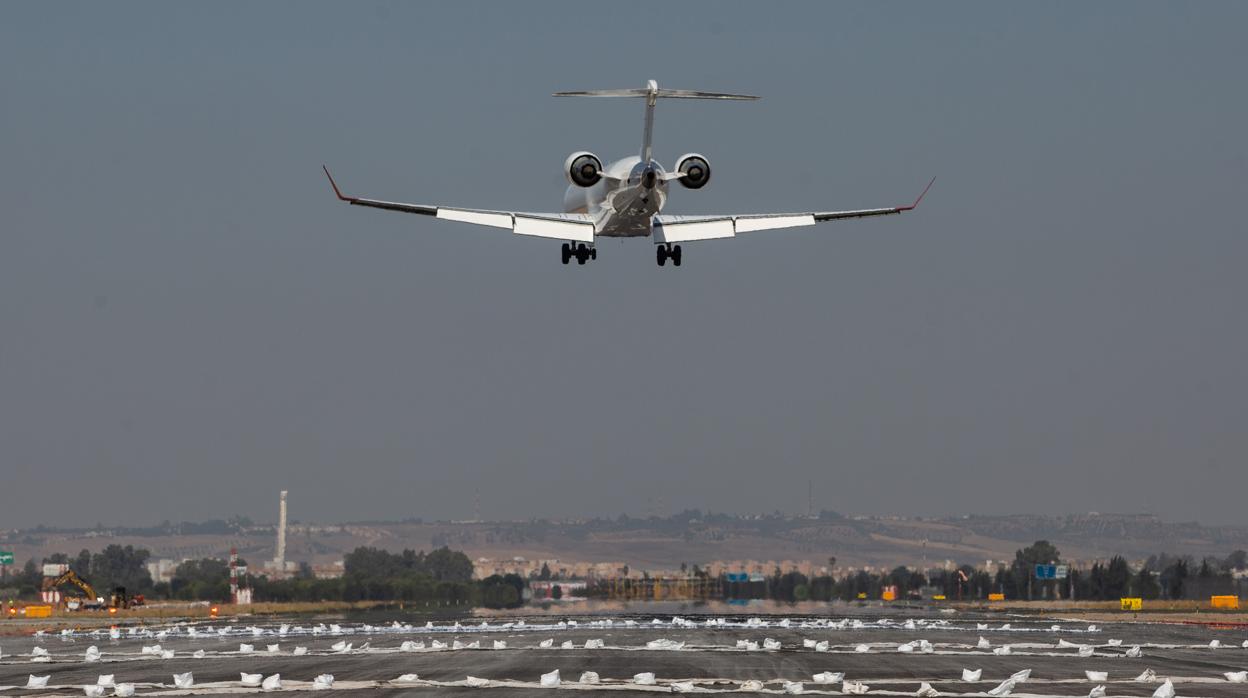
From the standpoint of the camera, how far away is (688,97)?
7656 cm

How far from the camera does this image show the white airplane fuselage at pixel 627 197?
234 feet

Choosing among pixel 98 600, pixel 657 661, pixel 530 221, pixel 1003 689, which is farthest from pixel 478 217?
pixel 98 600

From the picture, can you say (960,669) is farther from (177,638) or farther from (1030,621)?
(1030,621)

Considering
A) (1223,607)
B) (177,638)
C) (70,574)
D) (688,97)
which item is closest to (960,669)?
(688,97)

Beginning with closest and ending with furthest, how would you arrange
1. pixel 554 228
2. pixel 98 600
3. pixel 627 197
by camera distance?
1. pixel 627 197
2. pixel 554 228
3. pixel 98 600

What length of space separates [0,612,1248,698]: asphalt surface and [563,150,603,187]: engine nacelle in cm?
2117

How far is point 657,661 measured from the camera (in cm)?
6806

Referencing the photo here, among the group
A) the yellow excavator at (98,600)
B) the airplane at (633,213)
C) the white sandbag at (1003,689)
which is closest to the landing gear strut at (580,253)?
the airplane at (633,213)

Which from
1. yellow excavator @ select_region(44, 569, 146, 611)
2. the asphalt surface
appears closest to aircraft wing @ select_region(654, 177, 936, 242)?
the asphalt surface

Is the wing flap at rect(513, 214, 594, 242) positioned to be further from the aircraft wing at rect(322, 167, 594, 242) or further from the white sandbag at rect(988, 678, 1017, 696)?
the white sandbag at rect(988, 678, 1017, 696)

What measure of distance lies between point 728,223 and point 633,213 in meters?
4.84

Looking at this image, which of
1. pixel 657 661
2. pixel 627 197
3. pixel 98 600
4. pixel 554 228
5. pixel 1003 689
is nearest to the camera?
pixel 1003 689

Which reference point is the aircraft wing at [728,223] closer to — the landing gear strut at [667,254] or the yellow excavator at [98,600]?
the landing gear strut at [667,254]

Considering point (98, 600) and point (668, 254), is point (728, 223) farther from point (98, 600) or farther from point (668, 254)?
point (98, 600)
